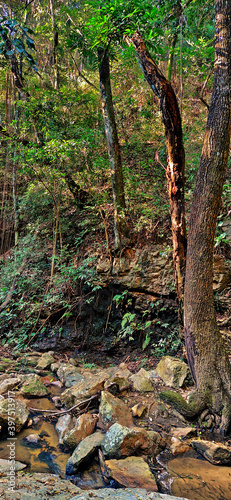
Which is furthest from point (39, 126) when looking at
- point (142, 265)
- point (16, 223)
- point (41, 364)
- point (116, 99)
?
point (41, 364)

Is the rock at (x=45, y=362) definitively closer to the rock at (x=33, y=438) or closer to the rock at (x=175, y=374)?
the rock at (x=33, y=438)

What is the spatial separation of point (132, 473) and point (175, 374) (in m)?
1.52

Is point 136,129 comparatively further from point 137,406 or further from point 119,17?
point 137,406

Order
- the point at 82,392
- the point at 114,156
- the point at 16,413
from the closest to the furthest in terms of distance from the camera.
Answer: the point at 16,413 < the point at 82,392 < the point at 114,156

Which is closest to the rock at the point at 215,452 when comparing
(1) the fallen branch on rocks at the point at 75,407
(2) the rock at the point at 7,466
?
(1) the fallen branch on rocks at the point at 75,407

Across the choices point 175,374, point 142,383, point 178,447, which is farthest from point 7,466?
point 175,374

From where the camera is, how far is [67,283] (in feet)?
18.8

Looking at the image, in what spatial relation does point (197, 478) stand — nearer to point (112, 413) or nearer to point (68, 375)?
point (112, 413)

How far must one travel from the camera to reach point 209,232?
295cm

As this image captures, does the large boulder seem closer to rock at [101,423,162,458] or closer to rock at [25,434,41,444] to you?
rock at [25,434,41,444]

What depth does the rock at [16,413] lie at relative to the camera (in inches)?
108

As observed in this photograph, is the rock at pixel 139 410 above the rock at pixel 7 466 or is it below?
below

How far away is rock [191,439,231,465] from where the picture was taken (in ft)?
7.43

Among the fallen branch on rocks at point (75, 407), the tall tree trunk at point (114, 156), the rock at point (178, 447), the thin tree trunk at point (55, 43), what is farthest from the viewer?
the thin tree trunk at point (55, 43)
